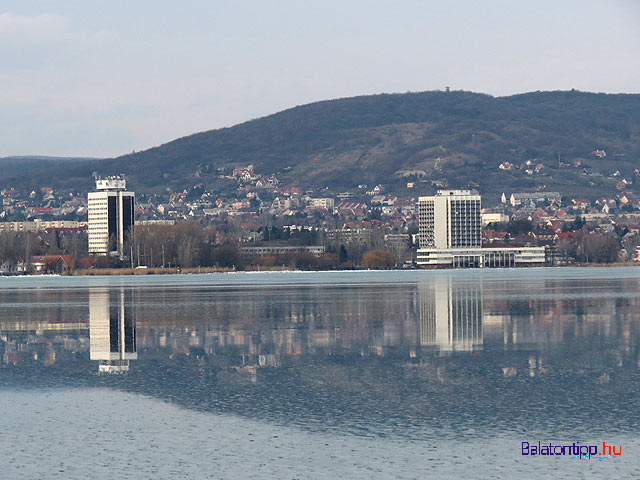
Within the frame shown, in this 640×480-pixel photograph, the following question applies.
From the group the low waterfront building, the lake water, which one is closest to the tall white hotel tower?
the low waterfront building

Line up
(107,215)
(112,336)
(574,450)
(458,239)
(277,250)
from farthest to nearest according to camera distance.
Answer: (458,239) < (107,215) < (277,250) < (112,336) < (574,450)

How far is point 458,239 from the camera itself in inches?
7106

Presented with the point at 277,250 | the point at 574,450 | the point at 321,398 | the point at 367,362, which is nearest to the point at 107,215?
the point at 277,250

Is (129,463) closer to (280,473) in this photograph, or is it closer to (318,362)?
(280,473)

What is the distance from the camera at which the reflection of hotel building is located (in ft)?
557

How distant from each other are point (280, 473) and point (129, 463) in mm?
2172

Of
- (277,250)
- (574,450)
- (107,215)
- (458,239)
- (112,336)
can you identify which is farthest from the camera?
(458,239)

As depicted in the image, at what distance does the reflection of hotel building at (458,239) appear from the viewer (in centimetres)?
16988

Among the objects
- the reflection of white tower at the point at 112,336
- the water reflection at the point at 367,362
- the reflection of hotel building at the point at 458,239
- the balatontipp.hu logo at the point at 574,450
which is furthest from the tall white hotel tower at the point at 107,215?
the balatontipp.hu logo at the point at 574,450

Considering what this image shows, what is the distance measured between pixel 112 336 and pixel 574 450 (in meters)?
19.6

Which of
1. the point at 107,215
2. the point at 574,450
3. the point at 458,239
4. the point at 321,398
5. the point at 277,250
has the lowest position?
the point at 574,450

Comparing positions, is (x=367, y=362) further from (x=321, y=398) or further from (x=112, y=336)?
(x=112, y=336)

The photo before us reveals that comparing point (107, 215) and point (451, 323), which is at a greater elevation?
point (107, 215)

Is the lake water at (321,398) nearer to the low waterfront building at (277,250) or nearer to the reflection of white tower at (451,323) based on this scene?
the reflection of white tower at (451,323)
